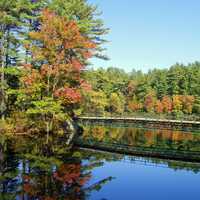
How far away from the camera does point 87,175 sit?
22406mm

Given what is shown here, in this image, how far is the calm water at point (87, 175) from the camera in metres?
18.5

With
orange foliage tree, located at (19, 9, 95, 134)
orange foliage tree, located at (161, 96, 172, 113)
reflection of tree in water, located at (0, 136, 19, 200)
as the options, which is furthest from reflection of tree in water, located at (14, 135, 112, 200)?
orange foliage tree, located at (161, 96, 172, 113)

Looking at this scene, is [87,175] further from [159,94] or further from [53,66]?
[159,94]

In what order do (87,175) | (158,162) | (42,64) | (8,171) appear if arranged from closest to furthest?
(8,171) → (87,175) → (158,162) → (42,64)

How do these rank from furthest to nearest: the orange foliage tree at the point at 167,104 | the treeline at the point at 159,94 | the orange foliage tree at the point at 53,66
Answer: the orange foliage tree at the point at 167,104 → the treeline at the point at 159,94 → the orange foliage tree at the point at 53,66

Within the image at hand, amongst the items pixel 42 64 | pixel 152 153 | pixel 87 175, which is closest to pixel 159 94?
pixel 42 64

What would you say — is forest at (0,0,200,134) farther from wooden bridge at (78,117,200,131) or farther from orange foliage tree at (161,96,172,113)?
orange foliage tree at (161,96,172,113)

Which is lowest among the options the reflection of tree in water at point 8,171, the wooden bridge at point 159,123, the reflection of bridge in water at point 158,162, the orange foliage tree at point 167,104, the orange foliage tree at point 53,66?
the reflection of bridge in water at point 158,162

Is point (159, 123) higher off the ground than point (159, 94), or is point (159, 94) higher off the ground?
point (159, 94)

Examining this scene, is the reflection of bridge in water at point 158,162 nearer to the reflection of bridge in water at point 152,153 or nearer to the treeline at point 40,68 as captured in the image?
the reflection of bridge in water at point 152,153

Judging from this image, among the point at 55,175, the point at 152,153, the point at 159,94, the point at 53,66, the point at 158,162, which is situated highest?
the point at 53,66

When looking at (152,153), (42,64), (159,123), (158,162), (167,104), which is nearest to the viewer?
(158,162)

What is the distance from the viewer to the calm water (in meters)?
18.5

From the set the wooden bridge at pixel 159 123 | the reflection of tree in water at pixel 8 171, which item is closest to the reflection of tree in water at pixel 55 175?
the reflection of tree in water at pixel 8 171
